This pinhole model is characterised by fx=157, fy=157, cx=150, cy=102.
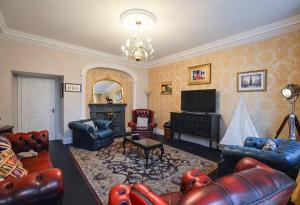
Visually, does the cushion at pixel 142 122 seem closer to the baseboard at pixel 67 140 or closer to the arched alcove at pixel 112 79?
the arched alcove at pixel 112 79

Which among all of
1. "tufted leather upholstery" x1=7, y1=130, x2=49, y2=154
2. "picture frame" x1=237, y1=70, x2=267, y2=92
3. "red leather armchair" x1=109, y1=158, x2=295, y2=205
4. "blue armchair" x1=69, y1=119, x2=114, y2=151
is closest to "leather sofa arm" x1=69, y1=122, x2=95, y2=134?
"blue armchair" x1=69, y1=119, x2=114, y2=151

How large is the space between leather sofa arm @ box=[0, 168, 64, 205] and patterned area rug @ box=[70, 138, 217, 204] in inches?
41.0

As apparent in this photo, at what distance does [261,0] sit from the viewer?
2492mm

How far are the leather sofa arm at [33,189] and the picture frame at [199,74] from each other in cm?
424

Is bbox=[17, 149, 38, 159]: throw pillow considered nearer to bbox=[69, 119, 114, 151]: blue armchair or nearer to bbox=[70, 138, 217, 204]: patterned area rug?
bbox=[70, 138, 217, 204]: patterned area rug

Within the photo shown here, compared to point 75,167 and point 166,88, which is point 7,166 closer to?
point 75,167

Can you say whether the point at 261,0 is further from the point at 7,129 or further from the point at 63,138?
the point at 63,138

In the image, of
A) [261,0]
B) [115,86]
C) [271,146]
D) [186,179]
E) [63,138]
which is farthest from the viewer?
[115,86]

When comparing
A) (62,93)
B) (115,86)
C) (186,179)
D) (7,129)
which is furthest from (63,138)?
(186,179)

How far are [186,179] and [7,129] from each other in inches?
134

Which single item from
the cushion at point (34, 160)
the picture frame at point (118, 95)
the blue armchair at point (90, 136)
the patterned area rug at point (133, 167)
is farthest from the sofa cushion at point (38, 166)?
the picture frame at point (118, 95)

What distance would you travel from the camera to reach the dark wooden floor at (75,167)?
2.07 m

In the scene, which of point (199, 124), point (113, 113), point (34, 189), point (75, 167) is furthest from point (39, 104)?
point (199, 124)

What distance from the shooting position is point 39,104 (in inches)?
186
